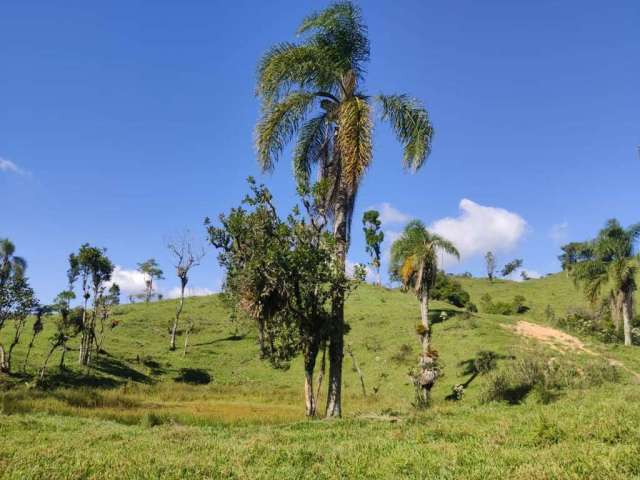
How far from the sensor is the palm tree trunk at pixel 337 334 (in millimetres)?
16516

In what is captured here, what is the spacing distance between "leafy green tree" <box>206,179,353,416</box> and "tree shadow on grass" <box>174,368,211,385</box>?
2757cm

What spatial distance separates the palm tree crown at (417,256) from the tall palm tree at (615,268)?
17.6 metres

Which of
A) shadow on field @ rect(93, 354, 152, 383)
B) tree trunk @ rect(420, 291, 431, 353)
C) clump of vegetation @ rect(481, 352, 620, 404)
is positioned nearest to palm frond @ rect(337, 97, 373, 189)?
clump of vegetation @ rect(481, 352, 620, 404)

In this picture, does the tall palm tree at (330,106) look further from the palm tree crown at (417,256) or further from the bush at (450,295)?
the bush at (450,295)

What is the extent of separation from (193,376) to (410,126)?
3474cm

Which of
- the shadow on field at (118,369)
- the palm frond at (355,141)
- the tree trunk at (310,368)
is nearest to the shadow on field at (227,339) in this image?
the shadow on field at (118,369)

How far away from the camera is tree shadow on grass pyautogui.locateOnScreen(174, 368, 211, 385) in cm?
4353

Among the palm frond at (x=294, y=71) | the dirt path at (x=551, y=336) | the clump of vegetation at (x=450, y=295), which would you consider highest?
the palm frond at (x=294, y=71)

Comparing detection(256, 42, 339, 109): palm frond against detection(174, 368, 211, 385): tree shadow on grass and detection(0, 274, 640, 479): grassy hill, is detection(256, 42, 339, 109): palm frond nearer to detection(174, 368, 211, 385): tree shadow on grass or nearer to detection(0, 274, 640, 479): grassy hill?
detection(0, 274, 640, 479): grassy hill

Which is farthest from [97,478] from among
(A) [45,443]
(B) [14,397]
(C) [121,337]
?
(C) [121,337]

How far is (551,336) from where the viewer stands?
44906mm

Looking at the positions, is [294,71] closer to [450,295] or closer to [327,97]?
[327,97]

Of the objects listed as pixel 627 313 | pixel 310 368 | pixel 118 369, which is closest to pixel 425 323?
pixel 310 368

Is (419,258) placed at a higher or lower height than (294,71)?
lower
